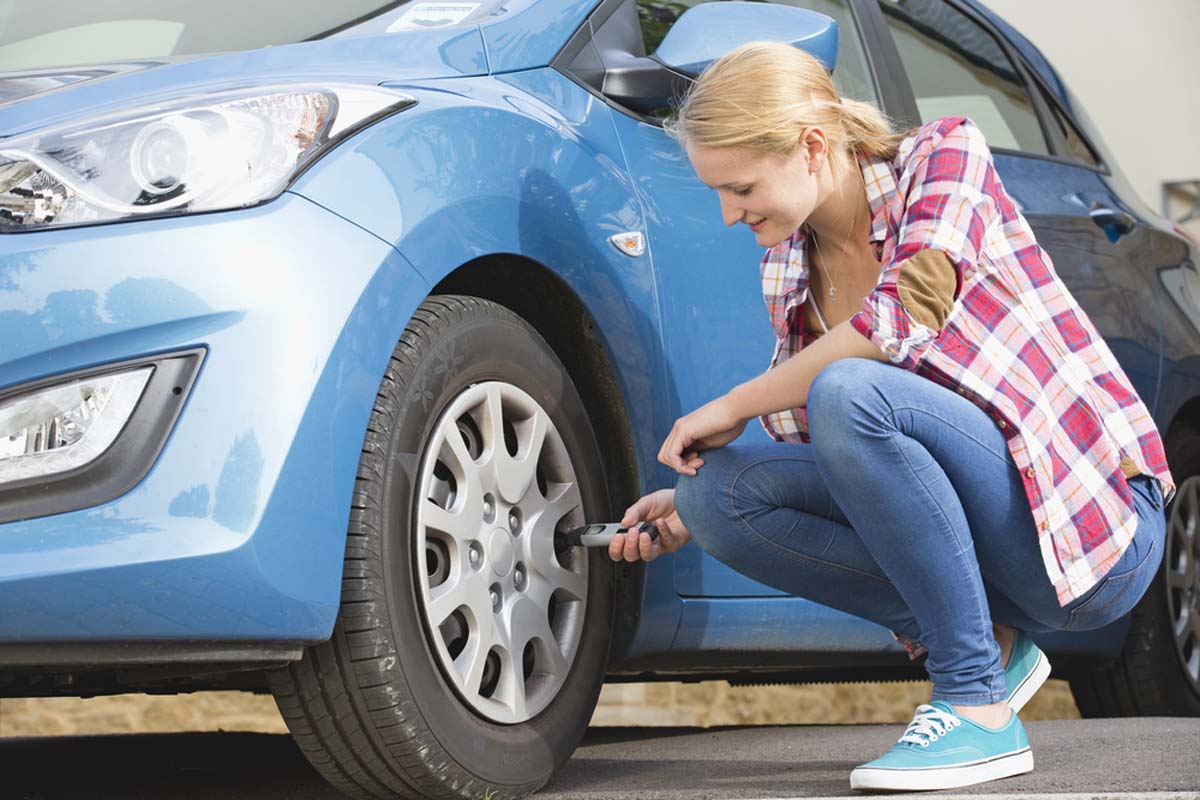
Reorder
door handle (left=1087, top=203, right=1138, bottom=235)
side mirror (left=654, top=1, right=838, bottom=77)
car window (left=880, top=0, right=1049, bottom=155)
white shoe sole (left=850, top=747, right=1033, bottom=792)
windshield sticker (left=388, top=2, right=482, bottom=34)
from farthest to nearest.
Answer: car window (left=880, top=0, right=1049, bottom=155) → door handle (left=1087, top=203, right=1138, bottom=235) → windshield sticker (left=388, top=2, right=482, bottom=34) → side mirror (left=654, top=1, right=838, bottom=77) → white shoe sole (left=850, top=747, right=1033, bottom=792)

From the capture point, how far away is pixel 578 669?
238cm

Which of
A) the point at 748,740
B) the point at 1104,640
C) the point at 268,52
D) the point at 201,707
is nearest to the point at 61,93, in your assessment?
the point at 268,52

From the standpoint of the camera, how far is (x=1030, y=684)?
94.4 inches

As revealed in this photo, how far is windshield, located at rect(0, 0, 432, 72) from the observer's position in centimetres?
270

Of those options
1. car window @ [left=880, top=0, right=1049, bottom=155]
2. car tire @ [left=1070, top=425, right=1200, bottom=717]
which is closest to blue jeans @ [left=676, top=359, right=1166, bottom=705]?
car tire @ [left=1070, top=425, right=1200, bottom=717]

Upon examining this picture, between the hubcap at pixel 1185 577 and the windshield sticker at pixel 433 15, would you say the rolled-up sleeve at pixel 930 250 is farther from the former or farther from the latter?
the hubcap at pixel 1185 577

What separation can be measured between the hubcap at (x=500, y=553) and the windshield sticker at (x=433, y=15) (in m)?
0.67

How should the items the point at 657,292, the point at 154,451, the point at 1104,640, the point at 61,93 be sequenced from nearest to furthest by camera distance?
the point at 154,451 → the point at 61,93 → the point at 657,292 → the point at 1104,640

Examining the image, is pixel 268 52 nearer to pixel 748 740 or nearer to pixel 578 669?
pixel 578 669

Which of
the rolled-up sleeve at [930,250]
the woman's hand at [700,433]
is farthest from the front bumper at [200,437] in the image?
the rolled-up sleeve at [930,250]

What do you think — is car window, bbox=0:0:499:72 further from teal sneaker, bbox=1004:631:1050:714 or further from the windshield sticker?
teal sneaker, bbox=1004:631:1050:714

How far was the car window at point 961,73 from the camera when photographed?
12.4 feet

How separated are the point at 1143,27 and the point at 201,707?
572 cm

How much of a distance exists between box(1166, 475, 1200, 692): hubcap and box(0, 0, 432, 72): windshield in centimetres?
214
